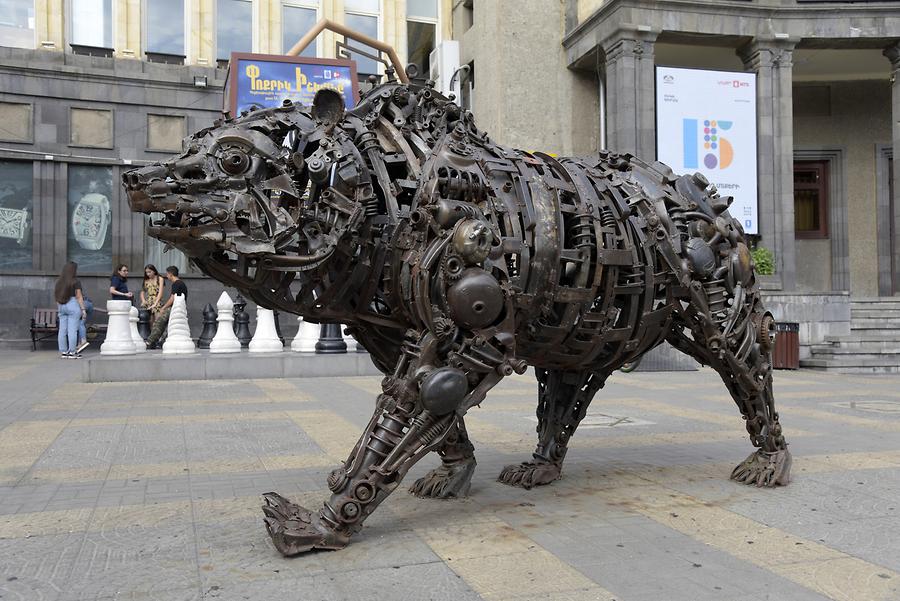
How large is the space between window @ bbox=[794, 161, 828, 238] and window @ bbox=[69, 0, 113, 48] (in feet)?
76.1

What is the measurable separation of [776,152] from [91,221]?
19887 millimetres

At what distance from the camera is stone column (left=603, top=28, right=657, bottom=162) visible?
68.2ft

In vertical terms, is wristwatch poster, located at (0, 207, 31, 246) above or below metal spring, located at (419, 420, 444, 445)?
above

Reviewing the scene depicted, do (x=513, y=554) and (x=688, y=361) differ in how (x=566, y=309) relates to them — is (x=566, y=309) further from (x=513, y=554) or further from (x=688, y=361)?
(x=688, y=361)

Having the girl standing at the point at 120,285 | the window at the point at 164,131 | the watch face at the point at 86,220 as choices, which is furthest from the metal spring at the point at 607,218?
the watch face at the point at 86,220

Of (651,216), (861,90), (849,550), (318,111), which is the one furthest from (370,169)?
(861,90)

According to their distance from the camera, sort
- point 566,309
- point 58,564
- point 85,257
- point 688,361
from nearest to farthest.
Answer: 1. point 58,564
2. point 566,309
3. point 688,361
4. point 85,257

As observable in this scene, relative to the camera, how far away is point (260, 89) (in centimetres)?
1834

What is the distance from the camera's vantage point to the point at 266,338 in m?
14.5

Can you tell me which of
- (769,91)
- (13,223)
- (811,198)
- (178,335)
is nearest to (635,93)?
(769,91)

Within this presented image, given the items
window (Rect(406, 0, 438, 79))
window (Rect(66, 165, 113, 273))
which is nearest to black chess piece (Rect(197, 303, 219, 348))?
window (Rect(66, 165, 113, 273))

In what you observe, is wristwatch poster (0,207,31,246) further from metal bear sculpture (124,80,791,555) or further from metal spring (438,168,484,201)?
metal spring (438,168,484,201)

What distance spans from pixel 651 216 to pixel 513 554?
245 cm

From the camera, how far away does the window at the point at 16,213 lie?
21766 millimetres
